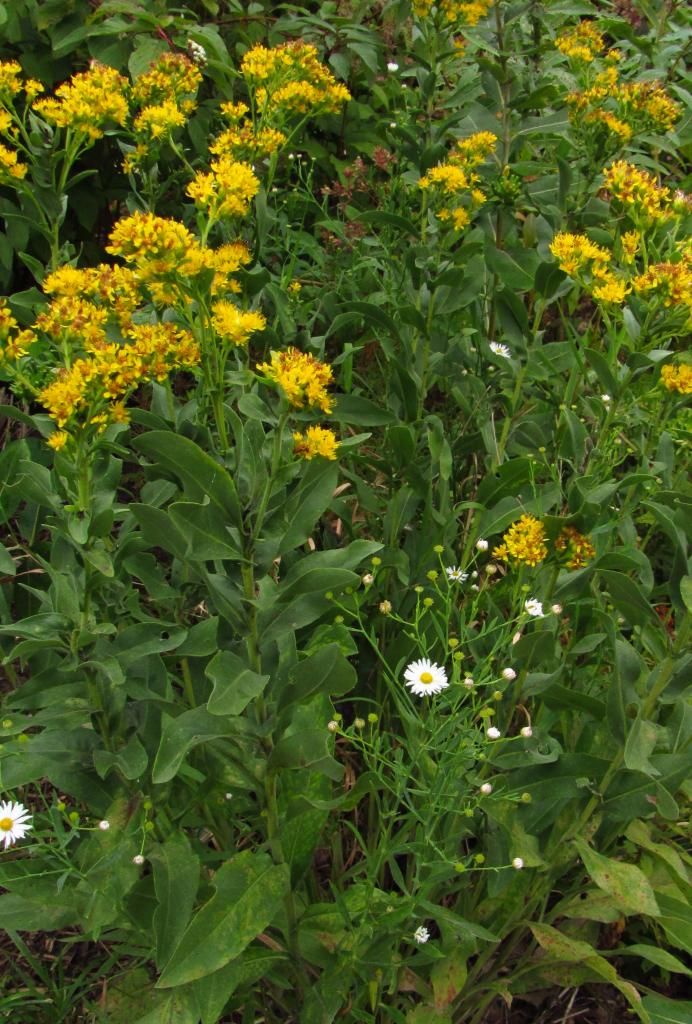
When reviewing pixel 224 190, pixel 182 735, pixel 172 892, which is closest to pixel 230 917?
pixel 172 892

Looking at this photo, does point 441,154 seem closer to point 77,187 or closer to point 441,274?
point 441,274

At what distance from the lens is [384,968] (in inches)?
69.1

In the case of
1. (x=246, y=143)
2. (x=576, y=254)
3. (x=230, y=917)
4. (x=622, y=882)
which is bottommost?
(x=622, y=882)

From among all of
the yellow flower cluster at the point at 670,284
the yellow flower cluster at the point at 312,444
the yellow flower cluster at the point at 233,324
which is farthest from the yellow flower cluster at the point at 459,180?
the yellow flower cluster at the point at 312,444

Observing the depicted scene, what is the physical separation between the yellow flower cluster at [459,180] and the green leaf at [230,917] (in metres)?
1.46

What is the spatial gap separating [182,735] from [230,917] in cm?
34

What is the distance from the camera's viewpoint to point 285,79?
2.32m

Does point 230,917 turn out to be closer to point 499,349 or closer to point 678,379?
point 678,379

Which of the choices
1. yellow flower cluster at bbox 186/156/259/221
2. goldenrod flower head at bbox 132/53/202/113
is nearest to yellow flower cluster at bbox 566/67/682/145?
goldenrod flower head at bbox 132/53/202/113

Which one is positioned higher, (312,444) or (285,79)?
(285,79)

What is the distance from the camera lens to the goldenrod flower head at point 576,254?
74.4 inches

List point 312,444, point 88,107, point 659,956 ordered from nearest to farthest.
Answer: point 312,444
point 659,956
point 88,107

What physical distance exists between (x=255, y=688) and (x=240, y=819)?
0.81 metres

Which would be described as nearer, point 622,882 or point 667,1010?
point 622,882
